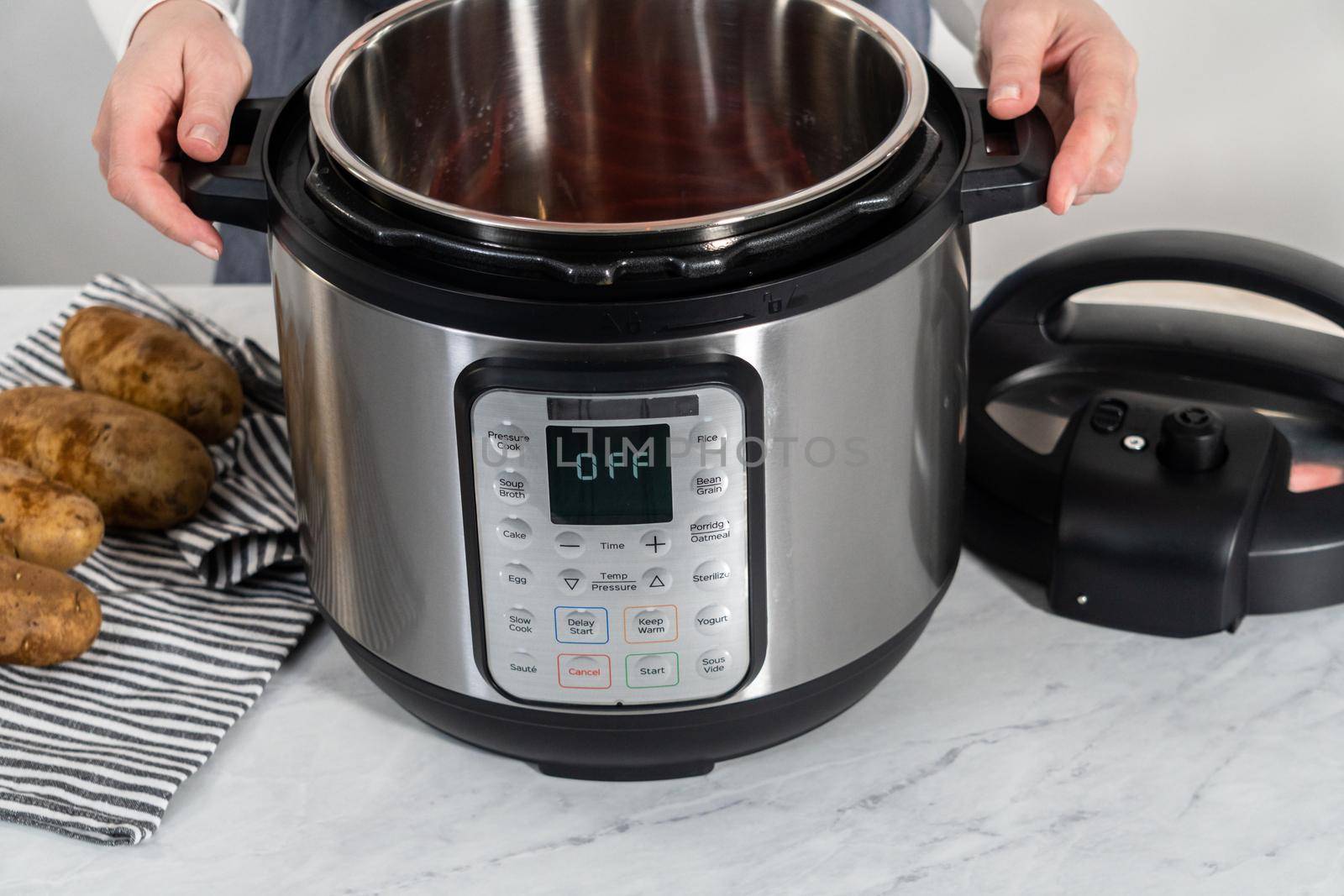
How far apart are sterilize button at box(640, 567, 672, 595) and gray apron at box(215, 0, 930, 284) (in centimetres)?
77

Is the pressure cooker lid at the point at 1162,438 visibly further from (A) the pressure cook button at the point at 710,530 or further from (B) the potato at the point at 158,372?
(B) the potato at the point at 158,372

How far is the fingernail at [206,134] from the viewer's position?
0.75m

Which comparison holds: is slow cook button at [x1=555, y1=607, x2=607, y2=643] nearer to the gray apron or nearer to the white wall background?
the gray apron

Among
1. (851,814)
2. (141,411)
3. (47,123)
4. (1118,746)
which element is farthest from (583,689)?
(47,123)

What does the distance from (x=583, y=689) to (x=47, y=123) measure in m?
1.84

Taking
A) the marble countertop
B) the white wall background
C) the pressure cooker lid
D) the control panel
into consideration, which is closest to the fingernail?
the control panel

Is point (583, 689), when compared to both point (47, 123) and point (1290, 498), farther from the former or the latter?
point (47, 123)

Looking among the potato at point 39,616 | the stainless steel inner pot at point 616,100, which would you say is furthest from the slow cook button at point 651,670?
the potato at point 39,616

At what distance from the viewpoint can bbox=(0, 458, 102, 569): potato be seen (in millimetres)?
898

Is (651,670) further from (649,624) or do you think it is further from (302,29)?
(302,29)

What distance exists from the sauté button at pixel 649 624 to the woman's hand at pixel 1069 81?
281mm

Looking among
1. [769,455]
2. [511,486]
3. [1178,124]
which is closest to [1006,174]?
[769,455]

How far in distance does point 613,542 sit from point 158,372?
52 cm

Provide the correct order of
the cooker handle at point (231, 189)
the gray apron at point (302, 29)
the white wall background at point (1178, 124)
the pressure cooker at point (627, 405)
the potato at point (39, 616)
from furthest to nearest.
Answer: the white wall background at point (1178, 124) < the gray apron at point (302, 29) < the potato at point (39, 616) < the cooker handle at point (231, 189) < the pressure cooker at point (627, 405)
